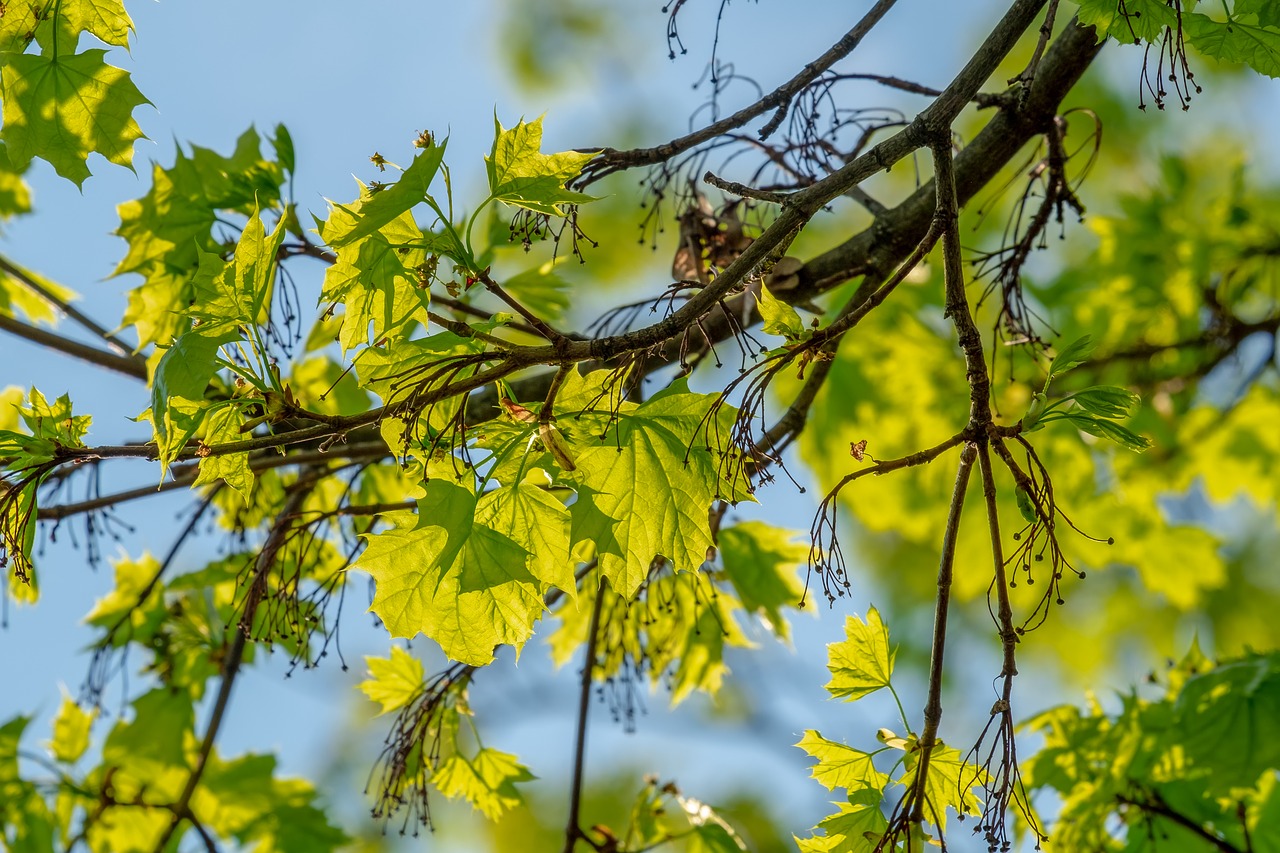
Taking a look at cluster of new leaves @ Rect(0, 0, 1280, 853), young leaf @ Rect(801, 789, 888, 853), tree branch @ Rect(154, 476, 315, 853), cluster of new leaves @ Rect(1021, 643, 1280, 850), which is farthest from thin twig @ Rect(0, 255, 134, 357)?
cluster of new leaves @ Rect(1021, 643, 1280, 850)

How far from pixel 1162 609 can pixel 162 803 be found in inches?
280

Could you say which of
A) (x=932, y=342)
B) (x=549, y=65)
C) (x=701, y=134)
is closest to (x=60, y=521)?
(x=701, y=134)

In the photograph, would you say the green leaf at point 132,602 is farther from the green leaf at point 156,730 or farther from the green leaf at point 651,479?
the green leaf at point 651,479

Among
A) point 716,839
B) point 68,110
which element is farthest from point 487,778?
point 68,110

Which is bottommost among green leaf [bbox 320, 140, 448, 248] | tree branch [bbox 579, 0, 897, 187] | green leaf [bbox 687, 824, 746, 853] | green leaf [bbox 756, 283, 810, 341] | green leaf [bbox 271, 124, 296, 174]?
green leaf [bbox 687, 824, 746, 853]

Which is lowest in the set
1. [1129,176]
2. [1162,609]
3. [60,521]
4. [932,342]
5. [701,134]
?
[60,521]

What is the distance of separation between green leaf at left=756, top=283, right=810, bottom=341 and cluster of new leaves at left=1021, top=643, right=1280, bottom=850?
1.40 metres

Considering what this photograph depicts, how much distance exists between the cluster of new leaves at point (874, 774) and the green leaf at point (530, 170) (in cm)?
79

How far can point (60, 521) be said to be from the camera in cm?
196

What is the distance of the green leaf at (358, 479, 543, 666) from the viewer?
124 cm

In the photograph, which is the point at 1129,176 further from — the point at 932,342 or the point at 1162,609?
the point at 932,342

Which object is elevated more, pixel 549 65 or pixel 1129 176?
pixel 549 65

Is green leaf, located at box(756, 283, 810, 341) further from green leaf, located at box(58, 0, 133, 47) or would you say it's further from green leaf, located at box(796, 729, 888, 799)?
green leaf, located at box(58, 0, 133, 47)

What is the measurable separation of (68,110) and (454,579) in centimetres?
109
